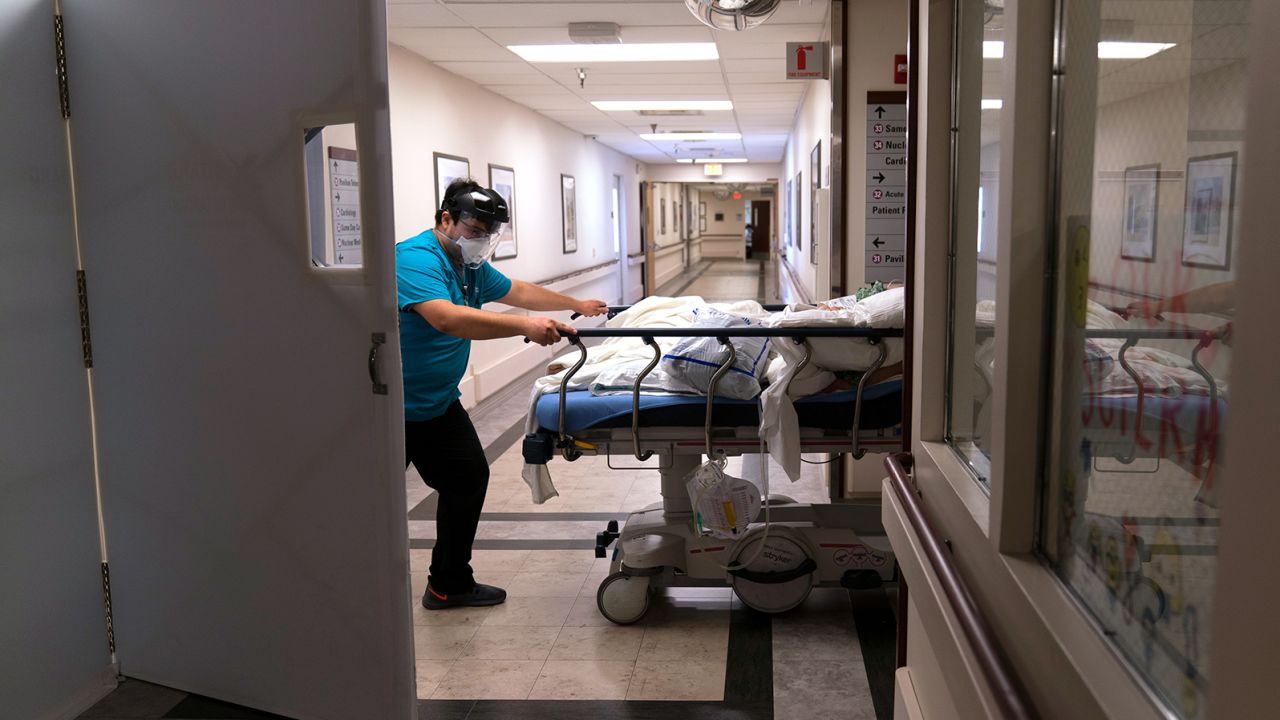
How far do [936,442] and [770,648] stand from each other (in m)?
1.33

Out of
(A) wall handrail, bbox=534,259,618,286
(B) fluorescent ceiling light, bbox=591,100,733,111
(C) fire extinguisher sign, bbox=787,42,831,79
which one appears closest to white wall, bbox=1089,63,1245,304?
(C) fire extinguisher sign, bbox=787,42,831,79

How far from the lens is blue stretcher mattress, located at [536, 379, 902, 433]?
3.39 meters

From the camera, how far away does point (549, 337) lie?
346cm

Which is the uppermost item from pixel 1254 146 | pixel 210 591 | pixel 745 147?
pixel 745 147

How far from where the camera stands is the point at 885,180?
5.05 metres

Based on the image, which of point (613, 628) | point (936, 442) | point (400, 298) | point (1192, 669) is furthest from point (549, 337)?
point (1192, 669)

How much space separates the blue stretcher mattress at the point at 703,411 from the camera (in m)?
3.39

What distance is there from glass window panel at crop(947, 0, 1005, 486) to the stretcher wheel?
1.60 metres

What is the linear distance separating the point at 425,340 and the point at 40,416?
3.95ft

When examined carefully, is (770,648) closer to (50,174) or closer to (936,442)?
(936,442)

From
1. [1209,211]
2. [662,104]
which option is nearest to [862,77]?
[1209,211]

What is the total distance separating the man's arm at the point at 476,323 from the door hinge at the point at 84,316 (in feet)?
3.29

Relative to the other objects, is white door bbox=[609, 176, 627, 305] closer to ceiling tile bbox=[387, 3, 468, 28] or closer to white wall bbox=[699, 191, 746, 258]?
ceiling tile bbox=[387, 3, 468, 28]

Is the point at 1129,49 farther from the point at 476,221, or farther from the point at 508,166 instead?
the point at 508,166
